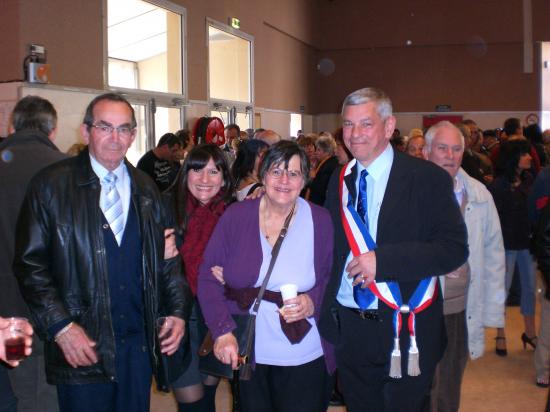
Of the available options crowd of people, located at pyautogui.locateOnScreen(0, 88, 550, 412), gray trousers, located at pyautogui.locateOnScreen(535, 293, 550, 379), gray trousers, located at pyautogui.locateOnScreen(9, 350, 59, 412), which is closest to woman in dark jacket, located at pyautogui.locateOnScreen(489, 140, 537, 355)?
gray trousers, located at pyautogui.locateOnScreen(535, 293, 550, 379)

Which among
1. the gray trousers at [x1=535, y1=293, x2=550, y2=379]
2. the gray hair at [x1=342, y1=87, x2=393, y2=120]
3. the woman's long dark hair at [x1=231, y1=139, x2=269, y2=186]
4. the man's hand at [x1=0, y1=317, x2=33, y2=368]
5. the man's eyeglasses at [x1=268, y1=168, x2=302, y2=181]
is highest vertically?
the gray hair at [x1=342, y1=87, x2=393, y2=120]

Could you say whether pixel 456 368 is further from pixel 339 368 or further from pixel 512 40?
pixel 512 40

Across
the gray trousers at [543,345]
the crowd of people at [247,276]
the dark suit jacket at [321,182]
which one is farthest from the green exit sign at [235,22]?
the crowd of people at [247,276]

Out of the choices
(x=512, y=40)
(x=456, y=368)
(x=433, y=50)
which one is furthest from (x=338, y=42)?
(x=456, y=368)

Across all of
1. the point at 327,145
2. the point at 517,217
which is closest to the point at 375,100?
the point at 517,217

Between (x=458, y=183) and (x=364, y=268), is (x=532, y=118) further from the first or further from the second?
(x=364, y=268)

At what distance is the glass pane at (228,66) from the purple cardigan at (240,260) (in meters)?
10.4

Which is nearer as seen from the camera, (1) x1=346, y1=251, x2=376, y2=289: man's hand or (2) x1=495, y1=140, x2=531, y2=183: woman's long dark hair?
(1) x1=346, y1=251, x2=376, y2=289: man's hand

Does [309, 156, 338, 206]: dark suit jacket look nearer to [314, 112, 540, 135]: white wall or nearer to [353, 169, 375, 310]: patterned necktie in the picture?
[353, 169, 375, 310]: patterned necktie

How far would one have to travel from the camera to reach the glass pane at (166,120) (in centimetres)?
1097

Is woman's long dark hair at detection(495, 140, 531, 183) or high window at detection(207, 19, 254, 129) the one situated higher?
high window at detection(207, 19, 254, 129)

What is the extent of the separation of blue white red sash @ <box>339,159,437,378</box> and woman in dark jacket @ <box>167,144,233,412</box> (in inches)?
37.2

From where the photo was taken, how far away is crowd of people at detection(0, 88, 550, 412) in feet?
7.69

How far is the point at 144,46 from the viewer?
11.3 m
